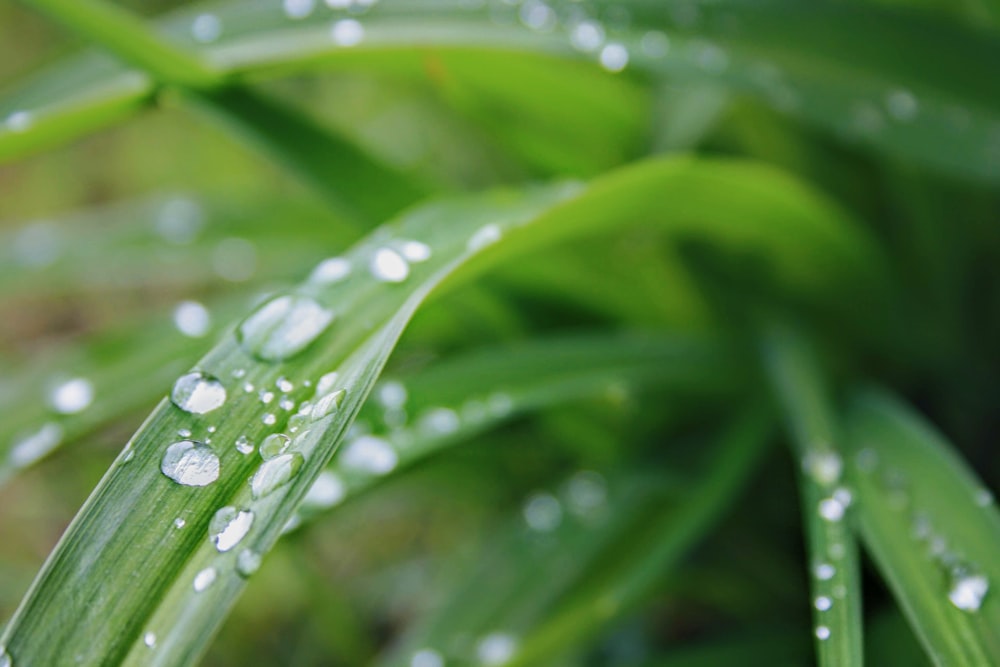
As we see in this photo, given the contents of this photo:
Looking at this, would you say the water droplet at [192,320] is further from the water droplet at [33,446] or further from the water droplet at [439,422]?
the water droplet at [439,422]

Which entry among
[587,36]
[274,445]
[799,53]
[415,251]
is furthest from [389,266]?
[799,53]

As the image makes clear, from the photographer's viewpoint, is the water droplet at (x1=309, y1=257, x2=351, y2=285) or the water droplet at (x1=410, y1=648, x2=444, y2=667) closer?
the water droplet at (x1=309, y1=257, x2=351, y2=285)

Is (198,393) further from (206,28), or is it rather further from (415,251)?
(206,28)

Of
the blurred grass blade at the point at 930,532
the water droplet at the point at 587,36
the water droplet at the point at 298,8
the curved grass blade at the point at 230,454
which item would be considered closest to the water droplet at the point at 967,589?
the blurred grass blade at the point at 930,532

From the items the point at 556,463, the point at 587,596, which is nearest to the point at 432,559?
the point at 556,463

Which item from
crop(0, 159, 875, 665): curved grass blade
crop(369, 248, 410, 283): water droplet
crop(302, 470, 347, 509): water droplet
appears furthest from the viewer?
crop(302, 470, 347, 509): water droplet

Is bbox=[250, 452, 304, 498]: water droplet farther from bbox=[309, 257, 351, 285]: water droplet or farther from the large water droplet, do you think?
bbox=[309, 257, 351, 285]: water droplet

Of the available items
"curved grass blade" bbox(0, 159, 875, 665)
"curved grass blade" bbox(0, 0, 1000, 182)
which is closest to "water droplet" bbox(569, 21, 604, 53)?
"curved grass blade" bbox(0, 0, 1000, 182)
